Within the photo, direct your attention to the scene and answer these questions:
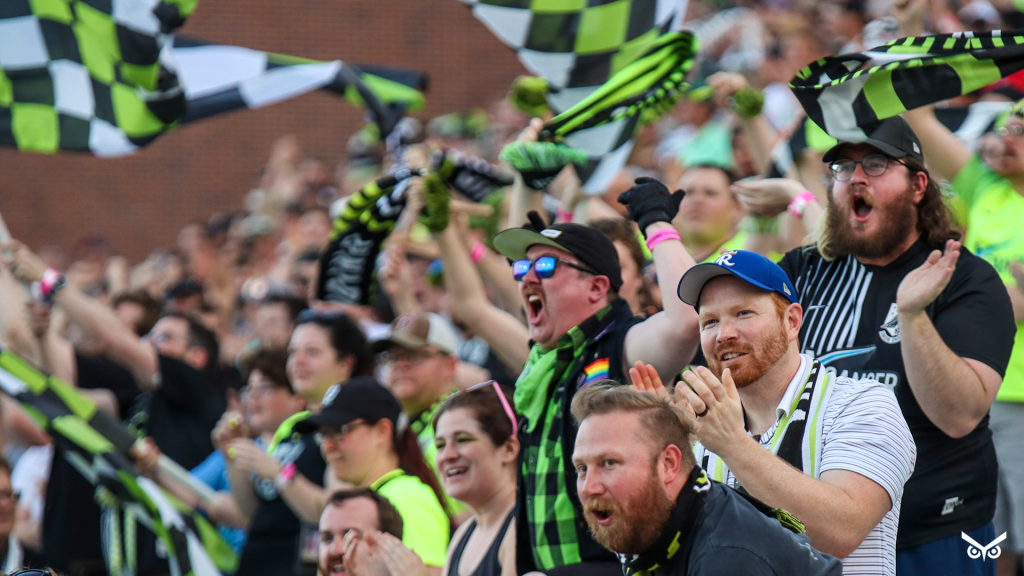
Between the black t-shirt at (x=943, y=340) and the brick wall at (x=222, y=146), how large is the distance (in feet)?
35.4

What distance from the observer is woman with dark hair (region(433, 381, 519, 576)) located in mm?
3566

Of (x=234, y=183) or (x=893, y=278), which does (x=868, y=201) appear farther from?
(x=234, y=183)

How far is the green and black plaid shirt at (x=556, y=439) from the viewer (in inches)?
122

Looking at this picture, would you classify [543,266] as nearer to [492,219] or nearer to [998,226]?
[998,226]

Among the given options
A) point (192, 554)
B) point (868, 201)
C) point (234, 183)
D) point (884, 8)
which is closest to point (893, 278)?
point (868, 201)

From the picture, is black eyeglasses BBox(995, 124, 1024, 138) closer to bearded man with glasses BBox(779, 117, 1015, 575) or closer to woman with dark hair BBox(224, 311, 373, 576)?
bearded man with glasses BBox(779, 117, 1015, 575)

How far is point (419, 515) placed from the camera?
12.9 ft

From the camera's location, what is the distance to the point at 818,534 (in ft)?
7.86

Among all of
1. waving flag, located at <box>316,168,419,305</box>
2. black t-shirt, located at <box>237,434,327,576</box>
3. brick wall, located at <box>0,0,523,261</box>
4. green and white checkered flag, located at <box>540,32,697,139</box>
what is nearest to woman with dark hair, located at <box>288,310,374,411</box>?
waving flag, located at <box>316,168,419,305</box>

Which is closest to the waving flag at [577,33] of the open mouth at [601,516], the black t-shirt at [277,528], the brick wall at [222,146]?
the black t-shirt at [277,528]

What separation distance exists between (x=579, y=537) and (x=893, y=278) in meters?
1.13

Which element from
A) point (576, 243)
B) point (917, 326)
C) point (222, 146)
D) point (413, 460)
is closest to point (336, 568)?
point (413, 460)

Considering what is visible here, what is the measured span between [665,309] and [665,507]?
0.96 m

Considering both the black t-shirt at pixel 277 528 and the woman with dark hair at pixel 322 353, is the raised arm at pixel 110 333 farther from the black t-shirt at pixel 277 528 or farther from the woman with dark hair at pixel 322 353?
the black t-shirt at pixel 277 528
